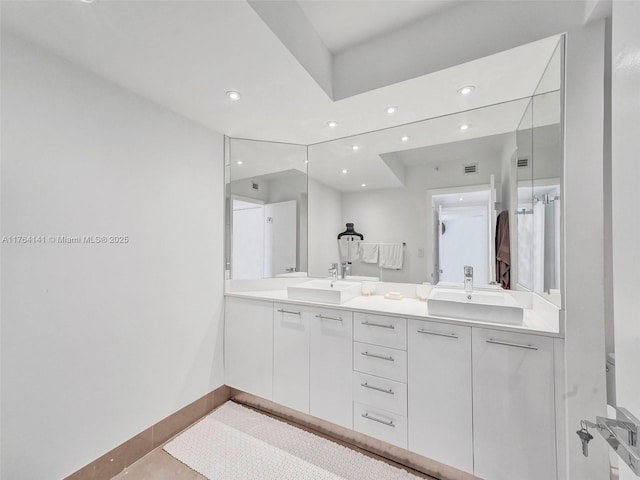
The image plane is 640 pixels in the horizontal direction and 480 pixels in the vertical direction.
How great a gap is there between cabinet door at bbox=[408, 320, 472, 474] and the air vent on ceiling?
1.21m

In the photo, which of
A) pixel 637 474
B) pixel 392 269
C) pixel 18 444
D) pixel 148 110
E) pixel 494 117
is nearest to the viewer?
pixel 637 474

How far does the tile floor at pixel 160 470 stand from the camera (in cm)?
160

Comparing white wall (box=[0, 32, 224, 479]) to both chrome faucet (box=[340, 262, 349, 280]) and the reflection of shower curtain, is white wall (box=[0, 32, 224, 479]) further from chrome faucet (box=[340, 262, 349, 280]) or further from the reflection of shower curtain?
the reflection of shower curtain

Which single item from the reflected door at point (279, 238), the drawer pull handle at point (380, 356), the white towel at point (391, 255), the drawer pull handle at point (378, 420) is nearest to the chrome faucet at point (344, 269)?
the white towel at point (391, 255)

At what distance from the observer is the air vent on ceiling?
2062mm

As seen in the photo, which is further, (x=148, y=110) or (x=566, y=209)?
(x=148, y=110)

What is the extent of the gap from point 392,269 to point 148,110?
2.14m

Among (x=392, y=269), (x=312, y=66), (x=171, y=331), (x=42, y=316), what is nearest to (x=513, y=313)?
(x=392, y=269)

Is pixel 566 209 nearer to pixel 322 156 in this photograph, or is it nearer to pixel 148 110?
pixel 322 156

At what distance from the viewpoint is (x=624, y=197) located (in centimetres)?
51

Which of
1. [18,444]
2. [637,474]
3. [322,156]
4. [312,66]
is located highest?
[312,66]

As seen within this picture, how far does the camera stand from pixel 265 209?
258 cm

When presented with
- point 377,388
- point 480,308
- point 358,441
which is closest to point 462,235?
point 480,308

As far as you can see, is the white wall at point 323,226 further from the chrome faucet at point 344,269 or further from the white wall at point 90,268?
the white wall at point 90,268
